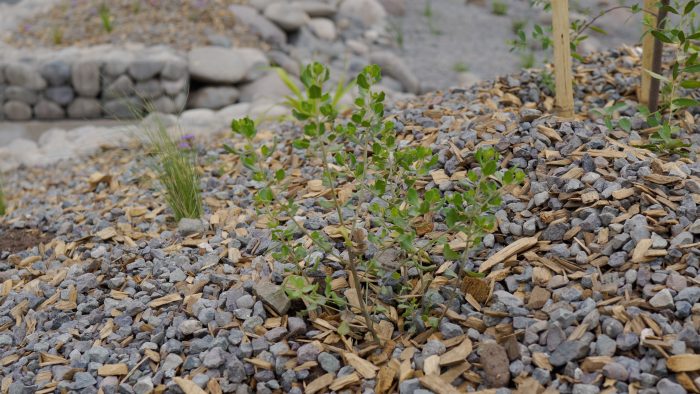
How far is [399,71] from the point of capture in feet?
21.8

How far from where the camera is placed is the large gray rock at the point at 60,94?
6297 millimetres

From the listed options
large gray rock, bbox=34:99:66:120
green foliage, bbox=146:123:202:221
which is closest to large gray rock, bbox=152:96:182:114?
large gray rock, bbox=34:99:66:120

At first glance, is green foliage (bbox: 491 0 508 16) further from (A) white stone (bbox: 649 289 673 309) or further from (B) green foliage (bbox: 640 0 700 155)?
(A) white stone (bbox: 649 289 673 309)

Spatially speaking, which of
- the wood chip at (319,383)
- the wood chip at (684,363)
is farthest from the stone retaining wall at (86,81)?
the wood chip at (684,363)

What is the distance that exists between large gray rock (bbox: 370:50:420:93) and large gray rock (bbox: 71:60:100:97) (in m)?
2.72

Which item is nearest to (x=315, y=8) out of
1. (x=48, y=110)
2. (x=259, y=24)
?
(x=259, y=24)

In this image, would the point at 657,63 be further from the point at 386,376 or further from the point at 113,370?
the point at 113,370

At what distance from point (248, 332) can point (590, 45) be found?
659 centimetres

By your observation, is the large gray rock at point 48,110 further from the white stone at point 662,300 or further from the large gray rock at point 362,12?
the white stone at point 662,300

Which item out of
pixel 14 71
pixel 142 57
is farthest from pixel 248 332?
pixel 14 71

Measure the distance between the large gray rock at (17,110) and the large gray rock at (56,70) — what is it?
0.37 m

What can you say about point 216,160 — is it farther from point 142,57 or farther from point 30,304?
point 142,57

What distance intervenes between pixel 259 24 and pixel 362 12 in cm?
156

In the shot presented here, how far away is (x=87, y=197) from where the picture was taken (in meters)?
3.34
